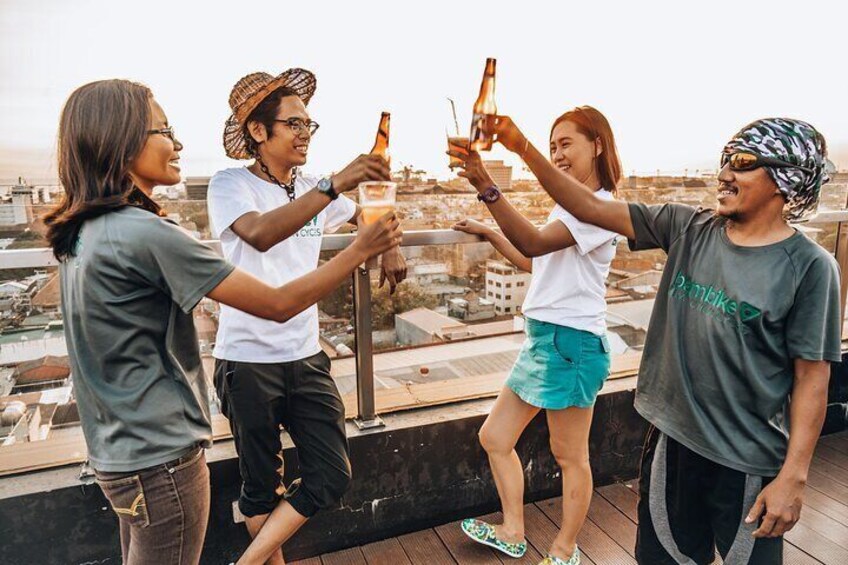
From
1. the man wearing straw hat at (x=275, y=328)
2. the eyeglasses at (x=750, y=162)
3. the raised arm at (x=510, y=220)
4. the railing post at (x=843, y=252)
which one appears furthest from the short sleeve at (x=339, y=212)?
the railing post at (x=843, y=252)

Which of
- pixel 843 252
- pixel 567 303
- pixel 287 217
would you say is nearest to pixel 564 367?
pixel 567 303

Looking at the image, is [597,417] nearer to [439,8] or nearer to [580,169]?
[580,169]

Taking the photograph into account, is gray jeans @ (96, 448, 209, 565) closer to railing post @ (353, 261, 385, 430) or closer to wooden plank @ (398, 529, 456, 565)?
railing post @ (353, 261, 385, 430)

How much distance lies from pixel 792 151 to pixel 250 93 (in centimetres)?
160

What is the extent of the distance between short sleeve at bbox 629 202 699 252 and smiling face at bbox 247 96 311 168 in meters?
1.13

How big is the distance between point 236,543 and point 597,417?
184 centimetres

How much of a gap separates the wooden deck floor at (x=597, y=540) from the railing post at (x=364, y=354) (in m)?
0.56

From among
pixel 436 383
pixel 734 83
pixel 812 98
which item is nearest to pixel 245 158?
pixel 436 383

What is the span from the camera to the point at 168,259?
1.15 m

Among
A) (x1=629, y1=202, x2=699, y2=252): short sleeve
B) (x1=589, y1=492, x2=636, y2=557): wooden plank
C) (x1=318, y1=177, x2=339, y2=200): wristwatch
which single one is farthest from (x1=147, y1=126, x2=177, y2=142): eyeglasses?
(x1=589, y1=492, x2=636, y2=557): wooden plank

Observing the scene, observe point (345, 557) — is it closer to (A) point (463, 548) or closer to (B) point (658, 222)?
(A) point (463, 548)

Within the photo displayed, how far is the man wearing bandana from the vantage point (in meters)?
1.32

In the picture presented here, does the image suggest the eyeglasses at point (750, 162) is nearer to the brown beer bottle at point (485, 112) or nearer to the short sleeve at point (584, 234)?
the short sleeve at point (584, 234)

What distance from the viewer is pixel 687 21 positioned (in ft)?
13.1
